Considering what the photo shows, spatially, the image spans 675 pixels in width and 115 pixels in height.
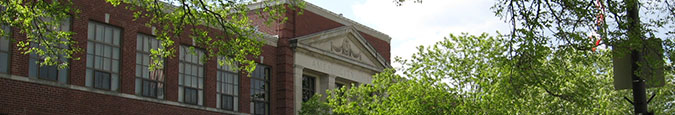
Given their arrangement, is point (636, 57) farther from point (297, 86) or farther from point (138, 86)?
point (297, 86)

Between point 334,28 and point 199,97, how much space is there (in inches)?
362

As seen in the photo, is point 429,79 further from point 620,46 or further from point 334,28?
point 620,46

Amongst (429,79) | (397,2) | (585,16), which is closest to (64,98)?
(429,79)

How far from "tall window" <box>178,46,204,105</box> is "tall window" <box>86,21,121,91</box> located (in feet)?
10.3

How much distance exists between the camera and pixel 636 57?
13961mm

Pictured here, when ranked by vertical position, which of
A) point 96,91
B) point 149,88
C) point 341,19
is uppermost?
point 341,19

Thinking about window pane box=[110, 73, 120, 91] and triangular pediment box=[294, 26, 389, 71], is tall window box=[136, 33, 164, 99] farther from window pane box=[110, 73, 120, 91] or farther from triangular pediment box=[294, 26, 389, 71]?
triangular pediment box=[294, 26, 389, 71]

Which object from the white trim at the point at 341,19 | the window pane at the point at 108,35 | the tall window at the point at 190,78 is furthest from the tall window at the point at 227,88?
the window pane at the point at 108,35

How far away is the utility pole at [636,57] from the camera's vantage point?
13633 mm

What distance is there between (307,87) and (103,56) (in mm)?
11883

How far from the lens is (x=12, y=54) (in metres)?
26.1

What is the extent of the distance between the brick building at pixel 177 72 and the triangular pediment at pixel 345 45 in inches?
1.7

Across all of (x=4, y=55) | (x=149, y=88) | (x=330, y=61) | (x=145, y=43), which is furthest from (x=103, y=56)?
(x=330, y=61)

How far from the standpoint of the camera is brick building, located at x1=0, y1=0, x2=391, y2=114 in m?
26.9
